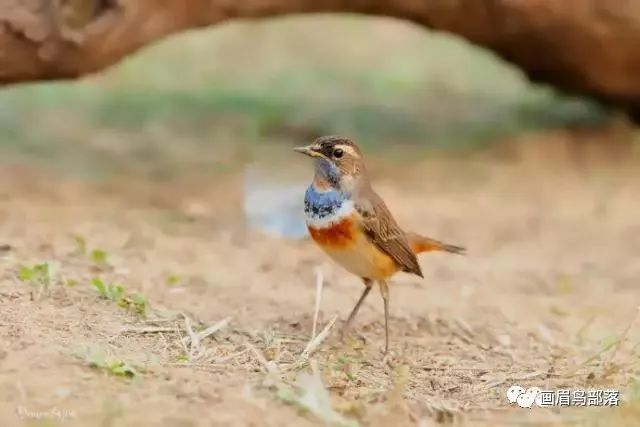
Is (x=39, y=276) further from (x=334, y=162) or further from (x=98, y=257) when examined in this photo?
(x=334, y=162)

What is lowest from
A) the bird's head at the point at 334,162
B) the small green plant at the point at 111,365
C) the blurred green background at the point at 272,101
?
the small green plant at the point at 111,365

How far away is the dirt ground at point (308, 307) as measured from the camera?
3.05 metres

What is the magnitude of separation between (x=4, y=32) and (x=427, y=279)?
2915 mm

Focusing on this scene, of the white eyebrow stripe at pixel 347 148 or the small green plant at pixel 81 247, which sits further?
the small green plant at pixel 81 247

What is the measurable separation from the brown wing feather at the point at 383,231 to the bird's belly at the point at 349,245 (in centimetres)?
3

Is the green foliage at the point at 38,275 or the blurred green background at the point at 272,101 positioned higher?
the blurred green background at the point at 272,101

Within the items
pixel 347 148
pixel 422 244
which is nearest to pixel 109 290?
pixel 347 148

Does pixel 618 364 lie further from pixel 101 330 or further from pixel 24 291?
pixel 24 291

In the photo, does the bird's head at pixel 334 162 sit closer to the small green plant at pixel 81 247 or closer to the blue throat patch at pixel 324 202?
the blue throat patch at pixel 324 202

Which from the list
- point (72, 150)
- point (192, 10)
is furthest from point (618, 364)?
point (72, 150)

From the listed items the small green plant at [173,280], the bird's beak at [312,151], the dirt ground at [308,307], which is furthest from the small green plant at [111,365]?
the small green plant at [173,280]

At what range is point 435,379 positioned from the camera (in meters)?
3.64

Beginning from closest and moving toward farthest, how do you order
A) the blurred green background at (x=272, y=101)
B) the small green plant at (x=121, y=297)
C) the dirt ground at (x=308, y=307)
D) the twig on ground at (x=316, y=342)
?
1. the dirt ground at (x=308, y=307)
2. the twig on ground at (x=316, y=342)
3. the small green plant at (x=121, y=297)
4. the blurred green background at (x=272, y=101)

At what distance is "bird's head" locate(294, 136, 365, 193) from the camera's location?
12.6 feet
